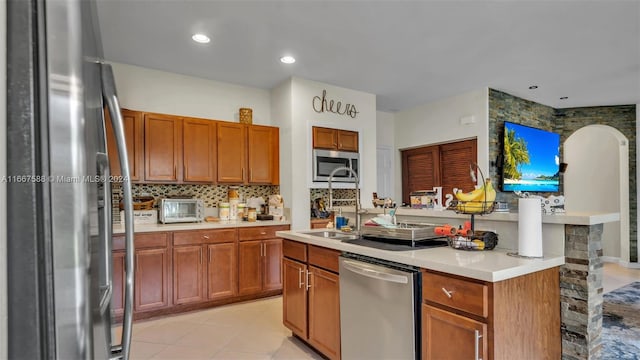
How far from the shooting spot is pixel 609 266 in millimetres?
5934

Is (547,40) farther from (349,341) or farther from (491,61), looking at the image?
(349,341)

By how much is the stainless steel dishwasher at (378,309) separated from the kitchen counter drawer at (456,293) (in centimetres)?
6

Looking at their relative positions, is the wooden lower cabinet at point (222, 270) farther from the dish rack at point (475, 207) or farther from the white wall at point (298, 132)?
the dish rack at point (475, 207)

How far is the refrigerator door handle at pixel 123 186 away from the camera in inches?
35.5

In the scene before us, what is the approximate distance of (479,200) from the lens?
2.05 metres

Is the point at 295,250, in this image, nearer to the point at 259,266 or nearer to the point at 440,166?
the point at 259,266

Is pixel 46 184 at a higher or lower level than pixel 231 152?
lower

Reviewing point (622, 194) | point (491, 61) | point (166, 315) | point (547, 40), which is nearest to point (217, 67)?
point (166, 315)

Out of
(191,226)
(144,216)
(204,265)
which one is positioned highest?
(144,216)

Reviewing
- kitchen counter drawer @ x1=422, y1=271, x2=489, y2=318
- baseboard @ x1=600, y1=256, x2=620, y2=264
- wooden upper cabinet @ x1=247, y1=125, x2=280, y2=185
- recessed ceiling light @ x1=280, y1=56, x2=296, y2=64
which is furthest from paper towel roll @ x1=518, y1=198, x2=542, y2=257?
baseboard @ x1=600, y1=256, x2=620, y2=264

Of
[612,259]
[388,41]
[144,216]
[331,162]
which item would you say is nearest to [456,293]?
[388,41]

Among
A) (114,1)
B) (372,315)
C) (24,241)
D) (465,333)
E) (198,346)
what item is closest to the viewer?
(24,241)

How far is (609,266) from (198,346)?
22.2 feet

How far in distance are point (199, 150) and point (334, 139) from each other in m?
1.80
